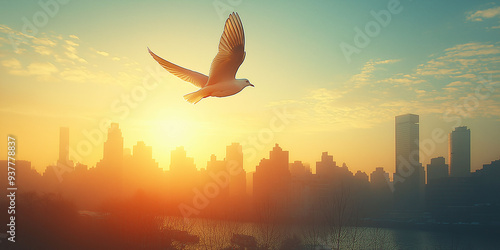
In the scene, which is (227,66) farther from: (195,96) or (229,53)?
(195,96)

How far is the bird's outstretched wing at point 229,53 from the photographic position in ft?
13.0

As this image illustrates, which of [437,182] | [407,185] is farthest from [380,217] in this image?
[407,185]

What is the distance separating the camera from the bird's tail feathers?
4.03 meters

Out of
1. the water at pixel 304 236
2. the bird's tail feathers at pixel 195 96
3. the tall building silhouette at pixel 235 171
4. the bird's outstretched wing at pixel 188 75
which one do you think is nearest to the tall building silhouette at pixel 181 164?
the tall building silhouette at pixel 235 171

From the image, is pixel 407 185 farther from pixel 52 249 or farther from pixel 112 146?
pixel 52 249

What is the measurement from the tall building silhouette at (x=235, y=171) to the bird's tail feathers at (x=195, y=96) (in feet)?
170

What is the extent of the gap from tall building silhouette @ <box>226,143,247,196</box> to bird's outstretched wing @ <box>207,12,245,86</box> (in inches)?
2041

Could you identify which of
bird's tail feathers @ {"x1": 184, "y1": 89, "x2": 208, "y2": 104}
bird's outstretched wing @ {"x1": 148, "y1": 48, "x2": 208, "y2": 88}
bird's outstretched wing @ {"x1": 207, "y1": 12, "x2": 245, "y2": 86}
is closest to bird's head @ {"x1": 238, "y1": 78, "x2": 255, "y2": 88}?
bird's outstretched wing @ {"x1": 207, "y1": 12, "x2": 245, "y2": 86}

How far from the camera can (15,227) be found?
20.2 m

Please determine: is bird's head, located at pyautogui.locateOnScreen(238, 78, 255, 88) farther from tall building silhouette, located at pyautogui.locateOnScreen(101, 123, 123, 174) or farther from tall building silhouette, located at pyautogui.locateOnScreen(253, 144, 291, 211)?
tall building silhouette, located at pyautogui.locateOnScreen(101, 123, 123, 174)

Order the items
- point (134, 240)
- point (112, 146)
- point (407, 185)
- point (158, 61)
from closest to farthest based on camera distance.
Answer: point (158, 61) → point (134, 240) → point (112, 146) → point (407, 185)

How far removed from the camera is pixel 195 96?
4082 mm

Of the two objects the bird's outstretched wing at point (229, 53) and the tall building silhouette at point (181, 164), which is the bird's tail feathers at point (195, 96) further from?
the tall building silhouette at point (181, 164)

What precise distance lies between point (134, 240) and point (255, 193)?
41517 millimetres
